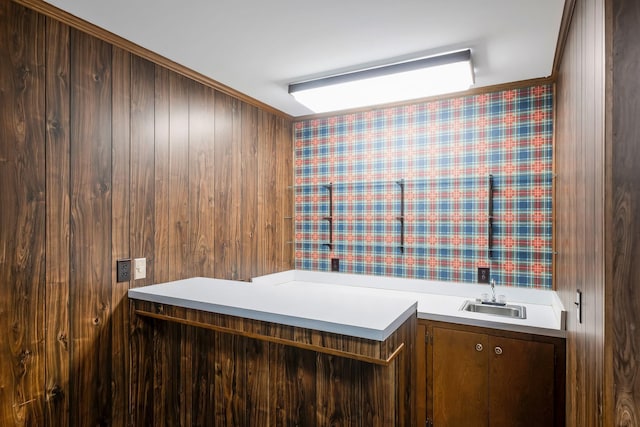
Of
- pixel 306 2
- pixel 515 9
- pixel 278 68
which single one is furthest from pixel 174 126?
pixel 515 9

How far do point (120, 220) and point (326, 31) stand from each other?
4.82 feet

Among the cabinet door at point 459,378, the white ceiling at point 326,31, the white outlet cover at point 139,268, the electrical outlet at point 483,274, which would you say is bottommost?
the cabinet door at point 459,378

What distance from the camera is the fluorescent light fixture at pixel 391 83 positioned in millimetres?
2088

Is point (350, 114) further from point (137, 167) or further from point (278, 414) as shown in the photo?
point (278, 414)

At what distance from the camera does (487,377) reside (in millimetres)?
2107

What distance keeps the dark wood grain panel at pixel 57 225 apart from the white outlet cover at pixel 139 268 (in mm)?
339

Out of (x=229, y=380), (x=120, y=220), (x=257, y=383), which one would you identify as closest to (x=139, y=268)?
(x=120, y=220)

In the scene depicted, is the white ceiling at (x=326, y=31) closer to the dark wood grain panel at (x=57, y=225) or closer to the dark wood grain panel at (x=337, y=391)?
the dark wood grain panel at (x=57, y=225)

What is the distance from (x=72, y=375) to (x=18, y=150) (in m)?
1.07

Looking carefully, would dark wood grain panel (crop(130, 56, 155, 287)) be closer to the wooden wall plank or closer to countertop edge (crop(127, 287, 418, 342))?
the wooden wall plank

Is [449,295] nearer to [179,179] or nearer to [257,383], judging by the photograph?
[257,383]

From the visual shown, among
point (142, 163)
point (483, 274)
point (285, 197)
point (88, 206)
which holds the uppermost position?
point (142, 163)

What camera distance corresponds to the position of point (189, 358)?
1834 millimetres

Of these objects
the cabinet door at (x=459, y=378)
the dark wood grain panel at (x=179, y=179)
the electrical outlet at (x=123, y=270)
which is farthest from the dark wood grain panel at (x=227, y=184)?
the cabinet door at (x=459, y=378)
